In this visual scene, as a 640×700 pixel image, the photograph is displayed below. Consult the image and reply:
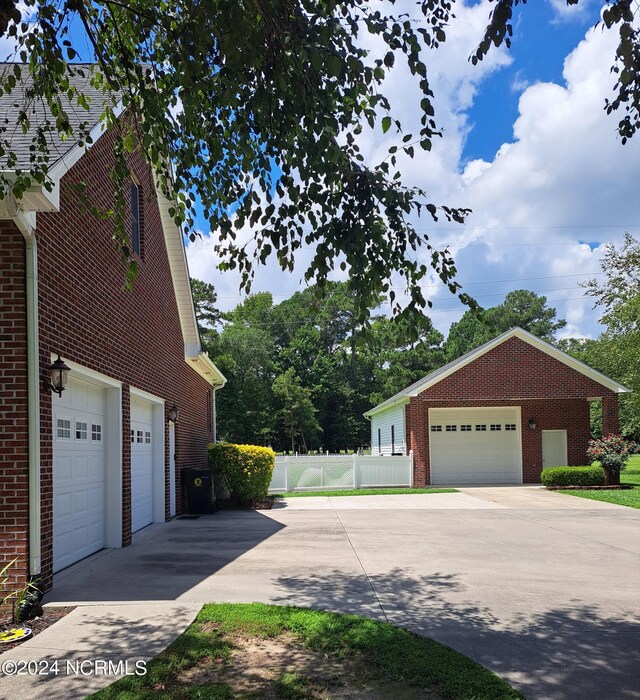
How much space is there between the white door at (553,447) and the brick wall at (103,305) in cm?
1527

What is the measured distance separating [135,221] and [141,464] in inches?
176

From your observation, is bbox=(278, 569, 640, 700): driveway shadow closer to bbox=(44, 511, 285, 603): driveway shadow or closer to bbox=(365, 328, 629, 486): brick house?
bbox=(44, 511, 285, 603): driveway shadow

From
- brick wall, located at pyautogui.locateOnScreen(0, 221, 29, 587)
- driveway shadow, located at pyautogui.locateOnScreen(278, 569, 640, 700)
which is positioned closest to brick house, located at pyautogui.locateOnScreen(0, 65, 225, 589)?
brick wall, located at pyautogui.locateOnScreen(0, 221, 29, 587)

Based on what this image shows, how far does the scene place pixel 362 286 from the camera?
493 centimetres

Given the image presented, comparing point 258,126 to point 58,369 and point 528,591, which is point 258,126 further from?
point 528,591

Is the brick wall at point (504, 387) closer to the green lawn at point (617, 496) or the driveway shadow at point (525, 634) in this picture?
the green lawn at point (617, 496)

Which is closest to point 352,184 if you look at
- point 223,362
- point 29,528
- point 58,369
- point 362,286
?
point 362,286

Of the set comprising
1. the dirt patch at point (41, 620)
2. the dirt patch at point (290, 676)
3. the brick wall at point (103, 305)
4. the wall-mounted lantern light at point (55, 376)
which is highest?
the brick wall at point (103, 305)

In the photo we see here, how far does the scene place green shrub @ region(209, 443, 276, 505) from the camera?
17.3m

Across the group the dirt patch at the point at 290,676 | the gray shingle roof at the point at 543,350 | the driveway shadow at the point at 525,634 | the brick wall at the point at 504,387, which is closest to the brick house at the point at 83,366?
the dirt patch at the point at 290,676

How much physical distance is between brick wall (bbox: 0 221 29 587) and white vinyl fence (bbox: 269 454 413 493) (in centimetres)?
1626

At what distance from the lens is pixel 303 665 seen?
5031mm

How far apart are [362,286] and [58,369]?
3.95 m

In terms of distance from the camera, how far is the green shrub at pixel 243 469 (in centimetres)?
1730
